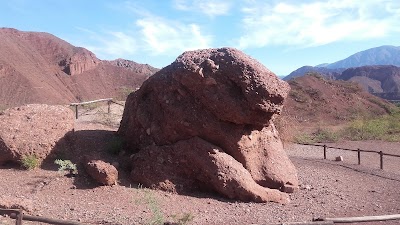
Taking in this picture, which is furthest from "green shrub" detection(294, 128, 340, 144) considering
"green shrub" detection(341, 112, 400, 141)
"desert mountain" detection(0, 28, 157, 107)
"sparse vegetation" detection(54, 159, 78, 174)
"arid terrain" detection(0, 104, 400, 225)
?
"desert mountain" detection(0, 28, 157, 107)

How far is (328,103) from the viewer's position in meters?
39.6

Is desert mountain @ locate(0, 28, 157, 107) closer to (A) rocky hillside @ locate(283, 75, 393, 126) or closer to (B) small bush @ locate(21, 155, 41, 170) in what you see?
(A) rocky hillside @ locate(283, 75, 393, 126)

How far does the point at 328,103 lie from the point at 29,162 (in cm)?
3479

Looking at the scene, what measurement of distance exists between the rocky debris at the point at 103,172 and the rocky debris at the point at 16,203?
1447mm

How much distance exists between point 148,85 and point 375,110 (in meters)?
34.0

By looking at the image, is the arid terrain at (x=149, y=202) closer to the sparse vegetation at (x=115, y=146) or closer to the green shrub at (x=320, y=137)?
the sparse vegetation at (x=115, y=146)

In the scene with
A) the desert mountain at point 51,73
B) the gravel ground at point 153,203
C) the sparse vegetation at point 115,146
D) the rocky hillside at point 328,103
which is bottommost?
the gravel ground at point 153,203

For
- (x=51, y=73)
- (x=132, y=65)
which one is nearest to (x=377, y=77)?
(x=132, y=65)

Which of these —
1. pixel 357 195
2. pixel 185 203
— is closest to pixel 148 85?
pixel 185 203

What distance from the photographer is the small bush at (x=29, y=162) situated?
8.26m

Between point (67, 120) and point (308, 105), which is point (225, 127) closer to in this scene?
point (67, 120)

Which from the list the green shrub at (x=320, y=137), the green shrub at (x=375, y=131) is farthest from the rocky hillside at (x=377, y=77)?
the green shrub at (x=320, y=137)

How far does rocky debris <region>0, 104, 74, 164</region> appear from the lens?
840 centimetres

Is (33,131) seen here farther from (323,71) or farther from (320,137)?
(323,71)
